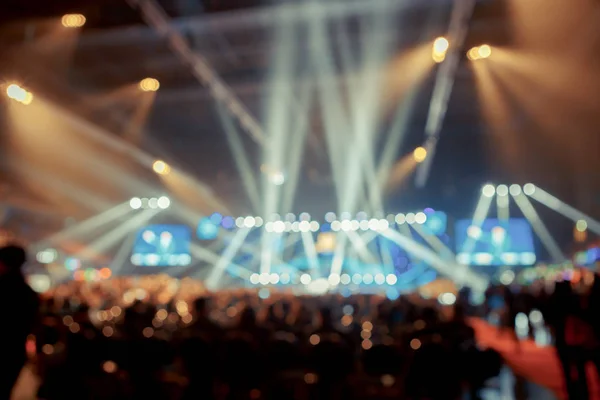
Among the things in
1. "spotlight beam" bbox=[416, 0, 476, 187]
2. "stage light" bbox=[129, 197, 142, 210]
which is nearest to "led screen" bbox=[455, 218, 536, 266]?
"spotlight beam" bbox=[416, 0, 476, 187]

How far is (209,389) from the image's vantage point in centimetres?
524

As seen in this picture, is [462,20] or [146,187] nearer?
[462,20]

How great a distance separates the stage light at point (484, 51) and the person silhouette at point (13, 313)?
459 inches

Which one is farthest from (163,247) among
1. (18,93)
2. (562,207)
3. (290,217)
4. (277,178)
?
(562,207)

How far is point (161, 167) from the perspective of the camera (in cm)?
2278

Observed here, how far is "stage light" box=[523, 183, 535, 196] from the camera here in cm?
2080

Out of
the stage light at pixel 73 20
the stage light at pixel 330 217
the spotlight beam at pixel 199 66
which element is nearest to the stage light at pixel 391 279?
the stage light at pixel 330 217

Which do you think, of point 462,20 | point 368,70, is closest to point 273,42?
point 368,70

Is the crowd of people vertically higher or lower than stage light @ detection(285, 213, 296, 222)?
lower

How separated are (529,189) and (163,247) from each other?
45.6 ft

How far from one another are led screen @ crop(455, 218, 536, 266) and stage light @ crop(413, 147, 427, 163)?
3.05 meters

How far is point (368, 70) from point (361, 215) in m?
8.40

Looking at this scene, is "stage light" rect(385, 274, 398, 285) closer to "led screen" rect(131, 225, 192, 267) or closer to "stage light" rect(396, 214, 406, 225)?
"stage light" rect(396, 214, 406, 225)

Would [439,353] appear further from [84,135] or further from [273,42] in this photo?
[84,135]
